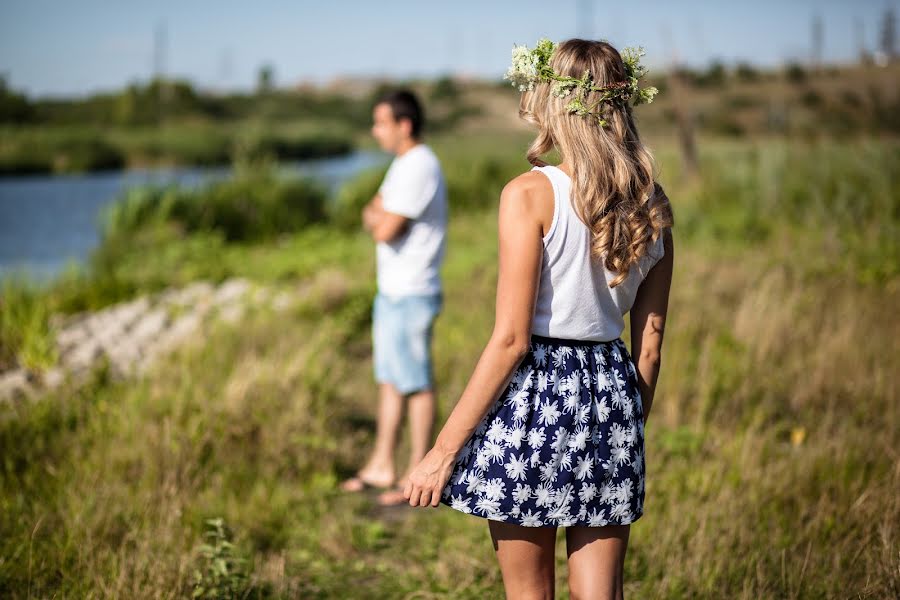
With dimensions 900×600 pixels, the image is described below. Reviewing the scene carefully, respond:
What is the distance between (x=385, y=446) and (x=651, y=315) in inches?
103

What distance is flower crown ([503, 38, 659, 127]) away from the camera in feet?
6.63

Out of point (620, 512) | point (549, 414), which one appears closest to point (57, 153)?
point (549, 414)

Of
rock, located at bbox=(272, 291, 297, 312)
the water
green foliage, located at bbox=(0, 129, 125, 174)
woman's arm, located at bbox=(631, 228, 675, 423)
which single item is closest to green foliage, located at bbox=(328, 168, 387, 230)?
the water

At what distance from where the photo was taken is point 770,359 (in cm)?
562

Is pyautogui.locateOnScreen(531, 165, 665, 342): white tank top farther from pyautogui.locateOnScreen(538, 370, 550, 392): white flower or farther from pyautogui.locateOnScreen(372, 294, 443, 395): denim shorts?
pyautogui.locateOnScreen(372, 294, 443, 395): denim shorts

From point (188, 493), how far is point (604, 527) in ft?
7.93

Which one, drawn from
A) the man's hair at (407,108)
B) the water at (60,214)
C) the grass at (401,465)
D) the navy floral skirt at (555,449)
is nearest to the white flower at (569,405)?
the navy floral skirt at (555,449)

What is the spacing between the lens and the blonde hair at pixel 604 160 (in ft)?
6.56

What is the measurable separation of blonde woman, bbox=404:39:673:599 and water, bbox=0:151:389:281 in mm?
8154

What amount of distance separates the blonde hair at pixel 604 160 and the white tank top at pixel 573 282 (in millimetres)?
31

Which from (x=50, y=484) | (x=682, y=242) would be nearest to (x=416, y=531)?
(x=50, y=484)

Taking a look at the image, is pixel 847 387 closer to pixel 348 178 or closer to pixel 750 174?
pixel 750 174

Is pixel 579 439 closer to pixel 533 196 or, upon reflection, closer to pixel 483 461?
pixel 483 461

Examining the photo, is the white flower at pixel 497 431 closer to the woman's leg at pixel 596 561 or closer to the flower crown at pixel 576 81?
the woman's leg at pixel 596 561
